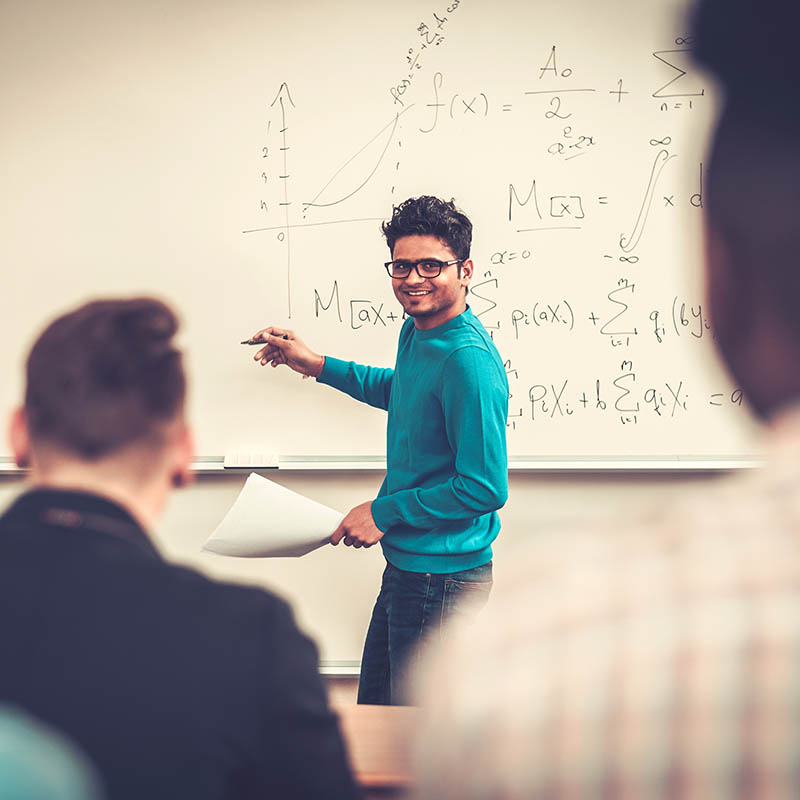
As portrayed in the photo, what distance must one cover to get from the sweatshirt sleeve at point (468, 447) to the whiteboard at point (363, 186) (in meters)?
0.60

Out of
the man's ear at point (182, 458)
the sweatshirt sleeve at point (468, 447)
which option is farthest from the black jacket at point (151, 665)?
the sweatshirt sleeve at point (468, 447)

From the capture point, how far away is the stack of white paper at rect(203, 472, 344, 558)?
1.83 m

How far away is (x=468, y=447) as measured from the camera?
1.70m

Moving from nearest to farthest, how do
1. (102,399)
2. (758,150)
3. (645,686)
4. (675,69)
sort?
(645,686)
(758,150)
(102,399)
(675,69)

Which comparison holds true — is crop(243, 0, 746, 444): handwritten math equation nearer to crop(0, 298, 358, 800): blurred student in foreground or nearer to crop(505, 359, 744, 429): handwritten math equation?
crop(505, 359, 744, 429): handwritten math equation

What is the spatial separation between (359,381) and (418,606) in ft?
2.06

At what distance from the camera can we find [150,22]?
228 cm

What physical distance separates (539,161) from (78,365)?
1.80 meters

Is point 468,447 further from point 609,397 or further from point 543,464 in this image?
point 609,397

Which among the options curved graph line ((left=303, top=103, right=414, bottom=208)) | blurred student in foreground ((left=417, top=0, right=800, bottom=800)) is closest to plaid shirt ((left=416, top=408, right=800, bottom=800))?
blurred student in foreground ((left=417, top=0, right=800, bottom=800))

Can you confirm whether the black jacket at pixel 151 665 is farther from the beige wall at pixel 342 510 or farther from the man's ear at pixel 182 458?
the beige wall at pixel 342 510

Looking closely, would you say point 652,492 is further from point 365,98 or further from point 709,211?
point 709,211

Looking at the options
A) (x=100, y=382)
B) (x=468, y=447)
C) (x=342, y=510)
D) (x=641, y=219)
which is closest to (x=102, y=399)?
(x=100, y=382)

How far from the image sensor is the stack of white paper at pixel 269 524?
183 cm
